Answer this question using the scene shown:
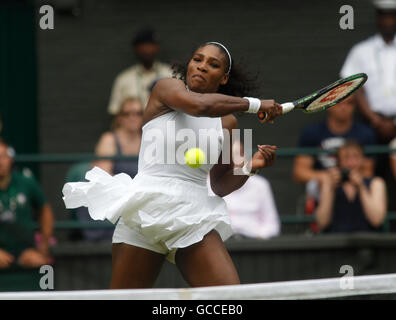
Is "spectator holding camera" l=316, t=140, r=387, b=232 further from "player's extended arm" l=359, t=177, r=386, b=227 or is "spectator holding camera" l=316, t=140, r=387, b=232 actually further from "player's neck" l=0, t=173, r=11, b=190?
"player's neck" l=0, t=173, r=11, b=190

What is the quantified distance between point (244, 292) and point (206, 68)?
4.21ft

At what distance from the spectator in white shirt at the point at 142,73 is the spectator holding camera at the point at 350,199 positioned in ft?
6.83

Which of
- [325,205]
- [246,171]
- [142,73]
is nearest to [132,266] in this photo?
[246,171]

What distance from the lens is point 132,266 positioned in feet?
15.9

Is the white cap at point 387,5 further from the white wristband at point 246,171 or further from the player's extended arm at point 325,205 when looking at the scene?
the white wristband at point 246,171

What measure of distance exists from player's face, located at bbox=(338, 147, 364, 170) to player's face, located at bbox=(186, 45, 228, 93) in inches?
125

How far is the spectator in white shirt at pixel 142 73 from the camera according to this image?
9039 millimetres

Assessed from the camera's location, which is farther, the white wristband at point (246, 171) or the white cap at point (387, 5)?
the white cap at point (387, 5)

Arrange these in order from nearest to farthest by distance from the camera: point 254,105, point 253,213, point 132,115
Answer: point 254,105 < point 253,213 < point 132,115

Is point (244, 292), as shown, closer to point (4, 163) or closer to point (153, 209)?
point (153, 209)

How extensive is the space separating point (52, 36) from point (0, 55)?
2.18 ft

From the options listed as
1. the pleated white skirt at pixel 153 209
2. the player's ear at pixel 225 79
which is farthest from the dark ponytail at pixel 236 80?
the pleated white skirt at pixel 153 209

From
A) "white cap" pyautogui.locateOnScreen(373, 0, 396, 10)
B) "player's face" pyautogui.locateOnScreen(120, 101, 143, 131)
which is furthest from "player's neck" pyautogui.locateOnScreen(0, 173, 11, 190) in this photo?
"white cap" pyautogui.locateOnScreen(373, 0, 396, 10)

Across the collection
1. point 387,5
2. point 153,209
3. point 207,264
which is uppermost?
point 387,5
